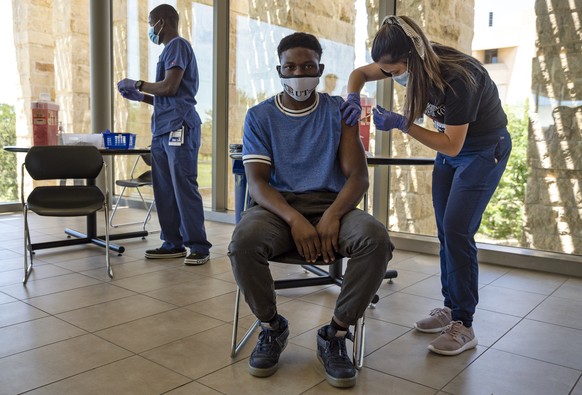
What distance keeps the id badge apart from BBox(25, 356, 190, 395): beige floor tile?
166 cm

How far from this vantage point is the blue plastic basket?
3.67 metres

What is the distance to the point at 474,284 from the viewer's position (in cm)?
208

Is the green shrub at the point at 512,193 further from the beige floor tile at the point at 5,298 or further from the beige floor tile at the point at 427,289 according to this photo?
the beige floor tile at the point at 5,298

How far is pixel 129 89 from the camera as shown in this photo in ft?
11.0

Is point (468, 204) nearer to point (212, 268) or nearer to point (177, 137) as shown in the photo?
point (212, 268)

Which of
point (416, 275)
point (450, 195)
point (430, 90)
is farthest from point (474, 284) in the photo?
point (416, 275)

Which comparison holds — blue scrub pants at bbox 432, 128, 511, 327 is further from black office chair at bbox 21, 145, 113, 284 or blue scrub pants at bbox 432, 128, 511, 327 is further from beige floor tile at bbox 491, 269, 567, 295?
black office chair at bbox 21, 145, 113, 284

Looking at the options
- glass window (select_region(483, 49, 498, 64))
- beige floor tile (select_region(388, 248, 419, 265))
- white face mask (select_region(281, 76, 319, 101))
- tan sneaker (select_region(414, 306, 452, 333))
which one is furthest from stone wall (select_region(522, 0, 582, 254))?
white face mask (select_region(281, 76, 319, 101))

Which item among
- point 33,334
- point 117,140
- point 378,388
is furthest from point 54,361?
point 117,140

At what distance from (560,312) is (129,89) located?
2805 millimetres

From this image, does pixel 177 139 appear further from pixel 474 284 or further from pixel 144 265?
pixel 474 284

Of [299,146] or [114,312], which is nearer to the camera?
[299,146]

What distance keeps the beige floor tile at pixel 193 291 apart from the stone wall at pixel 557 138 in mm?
2128

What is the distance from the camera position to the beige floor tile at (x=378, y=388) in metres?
1.67
